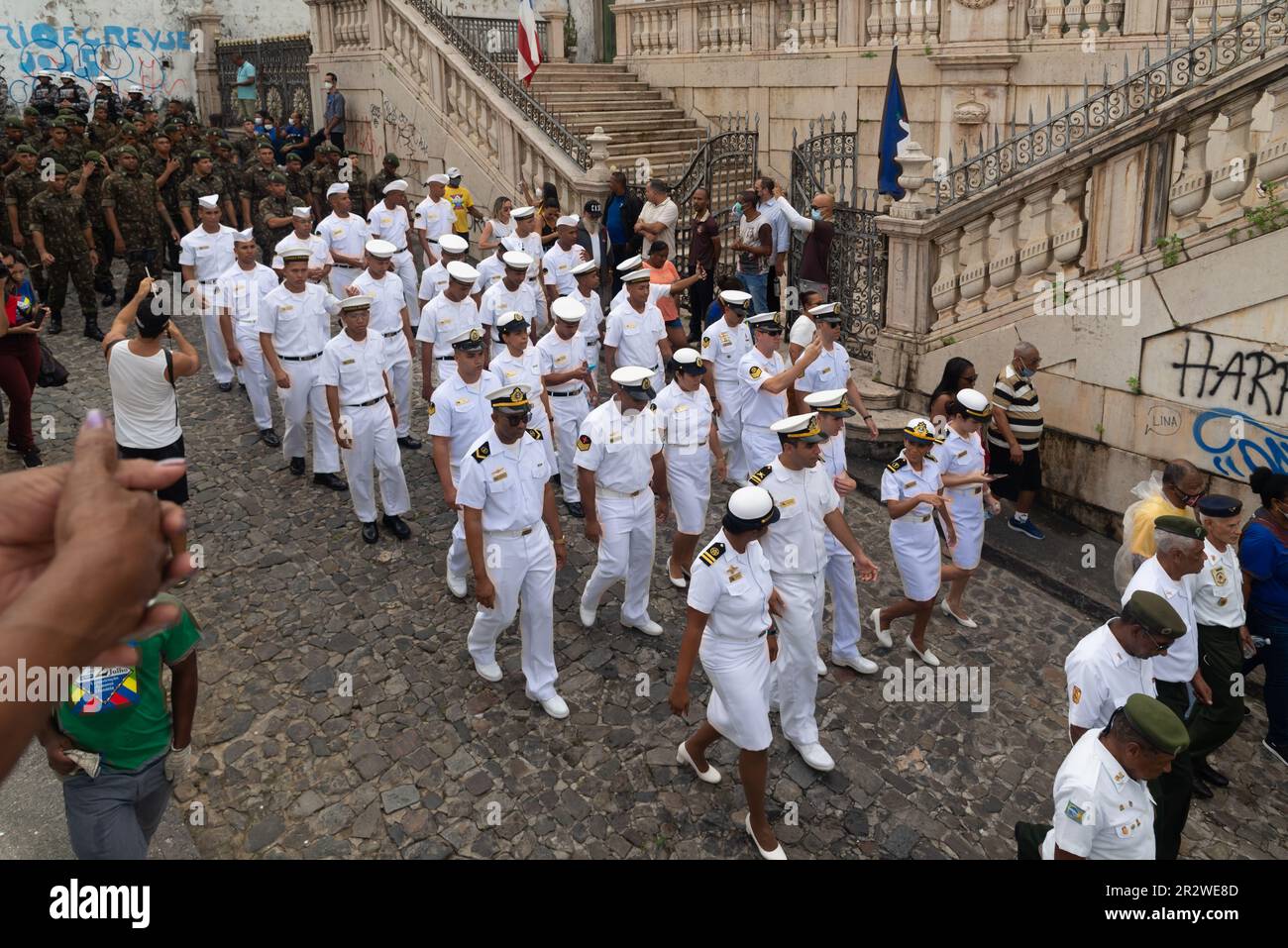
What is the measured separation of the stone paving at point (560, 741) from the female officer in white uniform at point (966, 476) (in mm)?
592

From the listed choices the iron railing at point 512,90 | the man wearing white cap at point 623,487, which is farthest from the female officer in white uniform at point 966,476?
the iron railing at point 512,90

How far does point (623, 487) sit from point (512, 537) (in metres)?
1.08

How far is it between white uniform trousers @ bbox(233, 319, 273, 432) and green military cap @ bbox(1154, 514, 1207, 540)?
28.1ft

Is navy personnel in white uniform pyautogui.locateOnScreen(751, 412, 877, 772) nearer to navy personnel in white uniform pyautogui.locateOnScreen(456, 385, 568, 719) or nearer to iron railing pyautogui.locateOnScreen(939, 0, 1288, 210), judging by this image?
navy personnel in white uniform pyautogui.locateOnScreen(456, 385, 568, 719)

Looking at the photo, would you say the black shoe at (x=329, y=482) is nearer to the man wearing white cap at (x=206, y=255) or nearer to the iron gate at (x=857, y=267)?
the man wearing white cap at (x=206, y=255)

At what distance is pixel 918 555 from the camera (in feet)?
21.5

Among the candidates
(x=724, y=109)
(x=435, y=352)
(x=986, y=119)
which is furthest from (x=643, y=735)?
(x=724, y=109)

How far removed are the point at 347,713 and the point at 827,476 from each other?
332cm

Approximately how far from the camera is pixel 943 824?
17.2 feet

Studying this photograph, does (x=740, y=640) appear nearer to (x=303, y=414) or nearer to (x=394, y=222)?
(x=303, y=414)

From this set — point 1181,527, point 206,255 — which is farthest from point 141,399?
point 1181,527

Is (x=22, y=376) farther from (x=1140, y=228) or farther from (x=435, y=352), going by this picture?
(x=1140, y=228)

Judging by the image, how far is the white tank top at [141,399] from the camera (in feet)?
23.4

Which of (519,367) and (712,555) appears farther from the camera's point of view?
(519,367)
